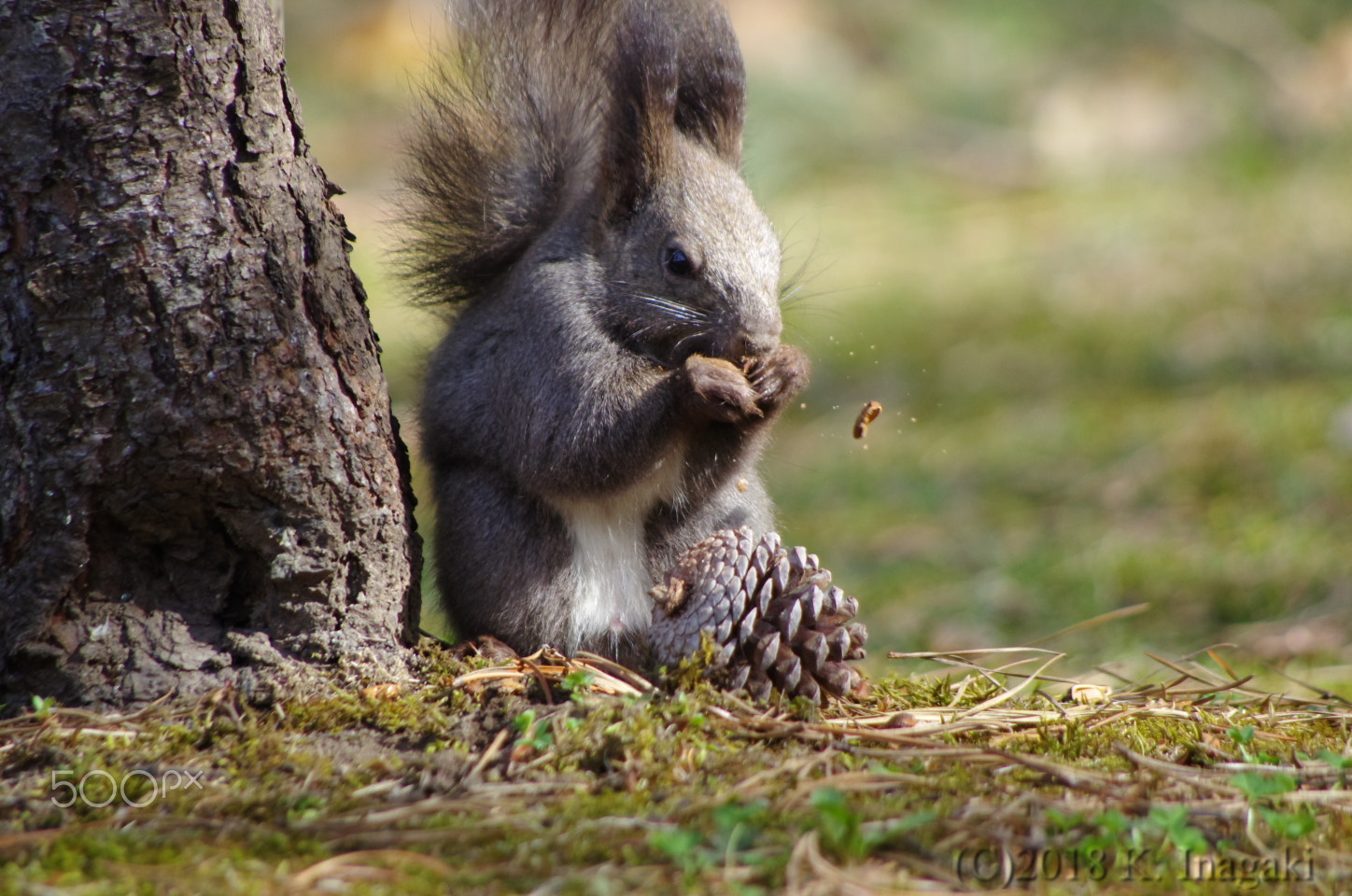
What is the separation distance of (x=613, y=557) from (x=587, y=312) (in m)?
0.46

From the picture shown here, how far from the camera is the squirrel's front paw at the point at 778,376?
6.71 feet

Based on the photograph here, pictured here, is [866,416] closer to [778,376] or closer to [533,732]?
[778,376]

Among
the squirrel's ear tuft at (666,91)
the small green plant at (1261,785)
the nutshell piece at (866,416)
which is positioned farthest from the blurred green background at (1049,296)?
the small green plant at (1261,785)

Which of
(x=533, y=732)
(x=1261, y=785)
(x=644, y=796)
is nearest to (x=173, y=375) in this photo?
(x=533, y=732)

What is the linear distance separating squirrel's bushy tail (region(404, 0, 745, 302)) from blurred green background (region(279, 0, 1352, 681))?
145mm

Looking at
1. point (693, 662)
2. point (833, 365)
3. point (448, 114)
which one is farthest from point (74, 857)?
point (833, 365)

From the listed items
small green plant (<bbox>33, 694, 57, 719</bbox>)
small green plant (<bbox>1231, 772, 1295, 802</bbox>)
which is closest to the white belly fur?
small green plant (<bbox>33, 694, 57, 719</bbox>)

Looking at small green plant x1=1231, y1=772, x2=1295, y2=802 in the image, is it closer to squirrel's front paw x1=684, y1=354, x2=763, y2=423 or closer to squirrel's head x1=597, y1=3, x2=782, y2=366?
squirrel's front paw x1=684, y1=354, x2=763, y2=423

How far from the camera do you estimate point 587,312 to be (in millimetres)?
2059

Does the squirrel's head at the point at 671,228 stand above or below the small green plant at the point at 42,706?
above

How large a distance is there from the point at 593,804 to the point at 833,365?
4140 millimetres

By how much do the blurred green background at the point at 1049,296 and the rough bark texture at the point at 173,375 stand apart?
0.75 m

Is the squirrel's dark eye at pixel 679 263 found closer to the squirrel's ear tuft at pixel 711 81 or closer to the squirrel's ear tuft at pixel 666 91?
the squirrel's ear tuft at pixel 666 91

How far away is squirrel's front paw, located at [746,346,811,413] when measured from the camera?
6.71 feet
